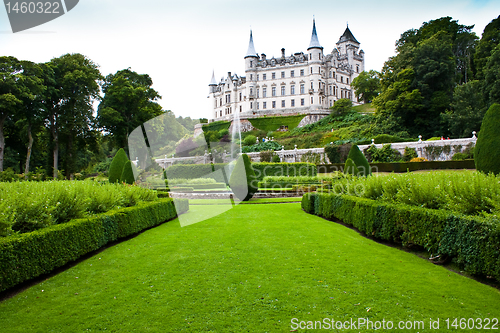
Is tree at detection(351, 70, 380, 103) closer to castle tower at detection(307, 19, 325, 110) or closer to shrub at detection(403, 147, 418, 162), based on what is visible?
castle tower at detection(307, 19, 325, 110)

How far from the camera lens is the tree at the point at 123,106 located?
30953 mm

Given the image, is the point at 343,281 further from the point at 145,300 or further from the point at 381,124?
the point at 381,124

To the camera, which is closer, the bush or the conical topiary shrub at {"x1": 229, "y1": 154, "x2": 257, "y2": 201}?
the conical topiary shrub at {"x1": 229, "y1": 154, "x2": 257, "y2": 201}

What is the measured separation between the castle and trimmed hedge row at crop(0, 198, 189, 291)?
5143 cm

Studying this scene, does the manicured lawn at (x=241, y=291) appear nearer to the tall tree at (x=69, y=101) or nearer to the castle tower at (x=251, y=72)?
the tall tree at (x=69, y=101)

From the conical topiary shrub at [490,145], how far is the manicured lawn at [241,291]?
6.91 metres

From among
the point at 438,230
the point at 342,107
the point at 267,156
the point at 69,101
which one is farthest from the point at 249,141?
the point at 438,230

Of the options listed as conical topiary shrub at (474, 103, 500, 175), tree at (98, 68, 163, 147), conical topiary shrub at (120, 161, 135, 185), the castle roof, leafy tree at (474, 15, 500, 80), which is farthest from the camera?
the castle roof

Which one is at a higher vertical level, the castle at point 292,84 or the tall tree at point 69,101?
the castle at point 292,84

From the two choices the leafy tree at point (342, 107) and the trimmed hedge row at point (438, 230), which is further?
the leafy tree at point (342, 107)

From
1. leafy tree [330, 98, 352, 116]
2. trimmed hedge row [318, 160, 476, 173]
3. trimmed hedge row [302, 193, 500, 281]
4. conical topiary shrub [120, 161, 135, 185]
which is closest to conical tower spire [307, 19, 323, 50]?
leafy tree [330, 98, 352, 116]

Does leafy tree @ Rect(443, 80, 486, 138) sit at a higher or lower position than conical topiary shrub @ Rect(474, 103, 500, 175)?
higher

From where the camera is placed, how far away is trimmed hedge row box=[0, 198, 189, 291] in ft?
12.7

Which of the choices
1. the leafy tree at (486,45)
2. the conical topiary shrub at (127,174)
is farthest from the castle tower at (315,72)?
the conical topiary shrub at (127,174)
